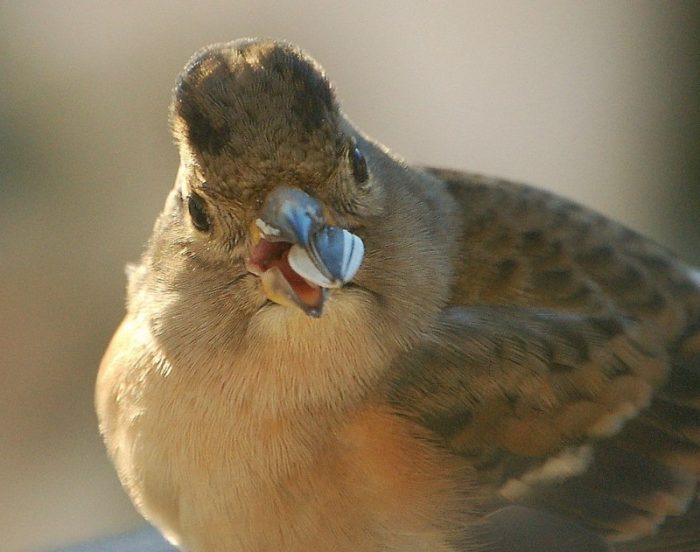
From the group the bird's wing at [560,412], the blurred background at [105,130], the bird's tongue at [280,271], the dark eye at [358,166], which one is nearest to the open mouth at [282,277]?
the bird's tongue at [280,271]

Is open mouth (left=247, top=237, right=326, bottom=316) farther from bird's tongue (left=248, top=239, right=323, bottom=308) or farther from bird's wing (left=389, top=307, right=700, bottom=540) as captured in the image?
bird's wing (left=389, top=307, right=700, bottom=540)

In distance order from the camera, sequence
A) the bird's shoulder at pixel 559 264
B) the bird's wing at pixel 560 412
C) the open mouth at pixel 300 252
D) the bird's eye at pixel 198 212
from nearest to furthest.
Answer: the open mouth at pixel 300 252
the bird's eye at pixel 198 212
the bird's wing at pixel 560 412
the bird's shoulder at pixel 559 264

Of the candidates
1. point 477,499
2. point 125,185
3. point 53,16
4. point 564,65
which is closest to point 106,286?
point 125,185

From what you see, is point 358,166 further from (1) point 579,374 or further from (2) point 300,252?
(1) point 579,374

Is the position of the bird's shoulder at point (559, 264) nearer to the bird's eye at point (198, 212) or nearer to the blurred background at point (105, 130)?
the bird's eye at point (198, 212)

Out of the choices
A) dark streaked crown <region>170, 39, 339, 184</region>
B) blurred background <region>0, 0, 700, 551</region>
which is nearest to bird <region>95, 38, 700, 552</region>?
dark streaked crown <region>170, 39, 339, 184</region>

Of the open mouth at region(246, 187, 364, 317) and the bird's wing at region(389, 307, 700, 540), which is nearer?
the open mouth at region(246, 187, 364, 317)

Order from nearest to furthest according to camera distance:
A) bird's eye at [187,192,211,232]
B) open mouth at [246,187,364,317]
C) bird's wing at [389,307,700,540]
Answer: open mouth at [246,187,364,317]
bird's eye at [187,192,211,232]
bird's wing at [389,307,700,540]

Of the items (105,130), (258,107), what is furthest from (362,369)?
(105,130)
